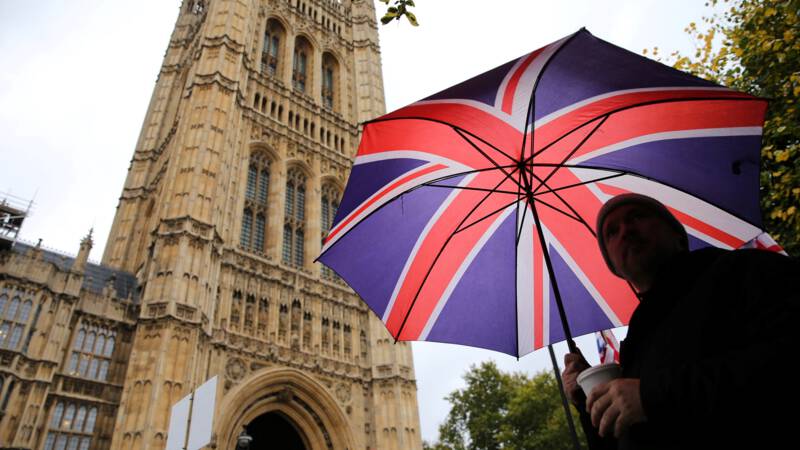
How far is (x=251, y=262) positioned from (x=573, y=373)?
16466mm

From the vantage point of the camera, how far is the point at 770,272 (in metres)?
1.04

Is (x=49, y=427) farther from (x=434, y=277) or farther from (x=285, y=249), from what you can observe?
(x=434, y=277)

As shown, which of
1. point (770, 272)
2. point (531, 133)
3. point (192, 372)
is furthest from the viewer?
point (192, 372)

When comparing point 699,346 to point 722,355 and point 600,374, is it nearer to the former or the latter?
point 722,355

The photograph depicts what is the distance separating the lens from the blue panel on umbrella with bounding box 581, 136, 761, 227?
2.46 meters

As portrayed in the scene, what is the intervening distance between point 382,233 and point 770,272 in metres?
2.27

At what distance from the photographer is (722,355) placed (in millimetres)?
957

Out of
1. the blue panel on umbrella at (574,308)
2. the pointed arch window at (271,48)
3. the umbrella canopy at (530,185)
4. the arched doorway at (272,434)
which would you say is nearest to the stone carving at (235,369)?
the arched doorway at (272,434)

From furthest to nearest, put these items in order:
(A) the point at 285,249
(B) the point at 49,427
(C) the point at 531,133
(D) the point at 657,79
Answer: (A) the point at 285,249 < (B) the point at 49,427 < (C) the point at 531,133 < (D) the point at 657,79

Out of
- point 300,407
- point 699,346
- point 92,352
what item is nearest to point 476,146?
point 699,346

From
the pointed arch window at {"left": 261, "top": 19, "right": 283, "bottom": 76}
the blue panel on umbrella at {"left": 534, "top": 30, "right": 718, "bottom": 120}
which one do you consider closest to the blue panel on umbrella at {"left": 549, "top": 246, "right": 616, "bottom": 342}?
the blue panel on umbrella at {"left": 534, "top": 30, "right": 718, "bottom": 120}

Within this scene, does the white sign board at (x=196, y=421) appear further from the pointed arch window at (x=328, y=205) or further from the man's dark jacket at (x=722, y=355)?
the pointed arch window at (x=328, y=205)

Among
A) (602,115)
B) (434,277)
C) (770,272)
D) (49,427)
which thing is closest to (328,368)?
(49,427)

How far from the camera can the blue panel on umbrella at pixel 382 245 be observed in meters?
3.08
